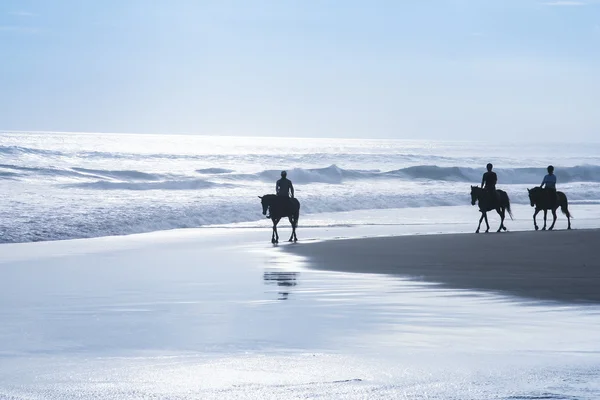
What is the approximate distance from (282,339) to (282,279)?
501 cm

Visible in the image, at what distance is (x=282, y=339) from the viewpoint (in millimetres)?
7949

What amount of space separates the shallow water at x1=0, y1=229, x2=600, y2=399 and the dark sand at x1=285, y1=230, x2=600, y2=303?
2.80 feet

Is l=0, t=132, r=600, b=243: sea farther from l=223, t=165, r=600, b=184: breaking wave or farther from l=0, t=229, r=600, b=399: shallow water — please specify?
l=0, t=229, r=600, b=399: shallow water

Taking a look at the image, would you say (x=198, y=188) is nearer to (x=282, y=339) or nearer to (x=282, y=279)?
(x=282, y=279)

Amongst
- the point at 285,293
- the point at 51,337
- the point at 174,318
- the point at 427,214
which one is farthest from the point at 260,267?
the point at 427,214

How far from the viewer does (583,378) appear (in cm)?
622

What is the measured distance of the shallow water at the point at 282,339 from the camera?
6.14 metres

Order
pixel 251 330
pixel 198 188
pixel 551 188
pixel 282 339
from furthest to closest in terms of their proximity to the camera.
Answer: pixel 198 188
pixel 551 188
pixel 251 330
pixel 282 339

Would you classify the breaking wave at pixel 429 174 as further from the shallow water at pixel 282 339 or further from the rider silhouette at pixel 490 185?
the shallow water at pixel 282 339

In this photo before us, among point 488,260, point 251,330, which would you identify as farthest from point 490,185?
point 251,330

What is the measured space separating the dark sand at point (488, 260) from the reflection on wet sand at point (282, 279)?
1012 millimetres

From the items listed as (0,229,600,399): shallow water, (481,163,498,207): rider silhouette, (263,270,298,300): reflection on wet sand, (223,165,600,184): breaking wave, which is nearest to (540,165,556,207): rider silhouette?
(481,163,498,207): rider silhouette

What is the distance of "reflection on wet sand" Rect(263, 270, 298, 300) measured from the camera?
451 inches

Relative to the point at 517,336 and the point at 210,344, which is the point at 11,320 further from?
the point at 517,336
